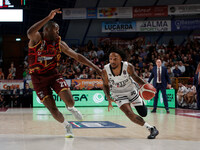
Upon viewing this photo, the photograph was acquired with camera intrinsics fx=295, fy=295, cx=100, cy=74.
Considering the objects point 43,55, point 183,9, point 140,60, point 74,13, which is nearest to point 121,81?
point 43,55

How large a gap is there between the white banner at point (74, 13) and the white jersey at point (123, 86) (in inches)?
635

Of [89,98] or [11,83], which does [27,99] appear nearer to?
[11,83]

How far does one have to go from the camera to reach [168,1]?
862 inches

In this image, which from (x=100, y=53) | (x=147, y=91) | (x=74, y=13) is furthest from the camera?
(x=74, y=13)

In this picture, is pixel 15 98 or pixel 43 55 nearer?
pixel 43 55

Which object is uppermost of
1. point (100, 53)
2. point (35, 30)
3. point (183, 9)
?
point (183, 9)

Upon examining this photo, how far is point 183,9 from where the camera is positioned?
21.2 meters

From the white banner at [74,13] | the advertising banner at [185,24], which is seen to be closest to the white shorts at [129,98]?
the white banner at [74,13]

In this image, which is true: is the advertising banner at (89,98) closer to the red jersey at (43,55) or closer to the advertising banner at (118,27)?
the advertising banner at (118,27)

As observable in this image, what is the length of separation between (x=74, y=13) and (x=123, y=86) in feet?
53.8

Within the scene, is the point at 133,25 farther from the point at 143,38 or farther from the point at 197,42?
the point at 197,42

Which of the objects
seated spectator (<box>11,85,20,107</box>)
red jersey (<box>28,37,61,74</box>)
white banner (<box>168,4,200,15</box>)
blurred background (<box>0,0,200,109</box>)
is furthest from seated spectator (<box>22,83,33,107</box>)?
white banner (<box>168,4,200,15</box>)

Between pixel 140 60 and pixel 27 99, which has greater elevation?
pixel 140 60

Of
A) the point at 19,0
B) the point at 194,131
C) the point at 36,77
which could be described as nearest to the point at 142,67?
the point at 19,0
